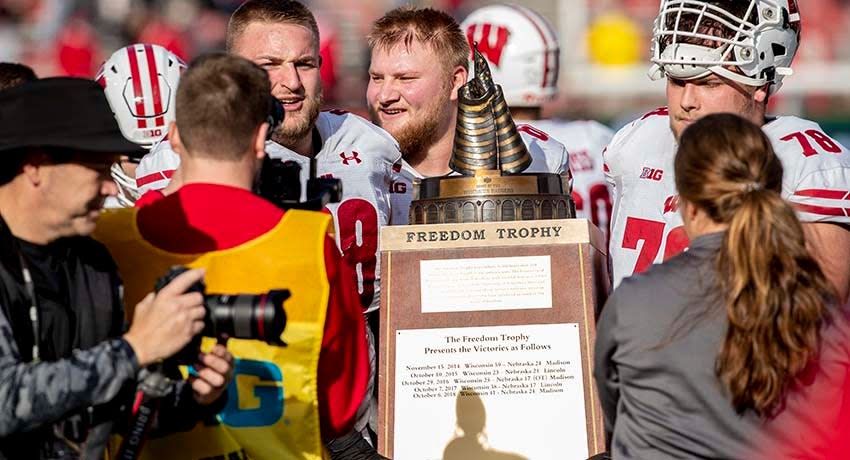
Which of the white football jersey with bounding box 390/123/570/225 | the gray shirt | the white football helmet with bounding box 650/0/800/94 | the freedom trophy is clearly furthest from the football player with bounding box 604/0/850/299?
the gray shirt

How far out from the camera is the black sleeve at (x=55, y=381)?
2766mm

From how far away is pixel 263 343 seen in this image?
3.36 metres

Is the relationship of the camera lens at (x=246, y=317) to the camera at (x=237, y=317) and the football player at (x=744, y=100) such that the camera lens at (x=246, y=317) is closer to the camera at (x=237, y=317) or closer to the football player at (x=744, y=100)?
the camera at (x=237, y=317)

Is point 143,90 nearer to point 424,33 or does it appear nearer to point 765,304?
point 424,33

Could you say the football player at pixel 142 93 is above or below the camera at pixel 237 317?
above

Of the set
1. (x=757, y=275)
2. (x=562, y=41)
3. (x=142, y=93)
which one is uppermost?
(x=562, y=41)

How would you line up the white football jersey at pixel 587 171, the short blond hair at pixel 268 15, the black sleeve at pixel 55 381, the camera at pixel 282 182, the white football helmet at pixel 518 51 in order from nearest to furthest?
the black sleeve at pixel 55 381 → the camera at pixel 282 182 → the short blond hair at pixel 268 15 → the white football jersey at pixel 587 171 → the white football helmet at pixel 518 51

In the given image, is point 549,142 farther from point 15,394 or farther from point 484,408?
point 15,394

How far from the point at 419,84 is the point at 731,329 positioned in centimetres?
279

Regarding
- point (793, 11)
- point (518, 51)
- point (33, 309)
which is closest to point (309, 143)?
point (793, 11)

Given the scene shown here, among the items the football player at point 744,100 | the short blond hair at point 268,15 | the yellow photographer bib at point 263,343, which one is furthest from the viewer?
the short blond hair at point 268,15

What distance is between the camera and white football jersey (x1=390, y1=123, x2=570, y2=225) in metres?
5.42

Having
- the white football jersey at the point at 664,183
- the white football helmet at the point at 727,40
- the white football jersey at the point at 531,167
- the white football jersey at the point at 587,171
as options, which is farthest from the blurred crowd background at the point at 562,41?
the white football helmet at the point at 727,40

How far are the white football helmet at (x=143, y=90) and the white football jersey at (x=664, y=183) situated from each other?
2.10 m
